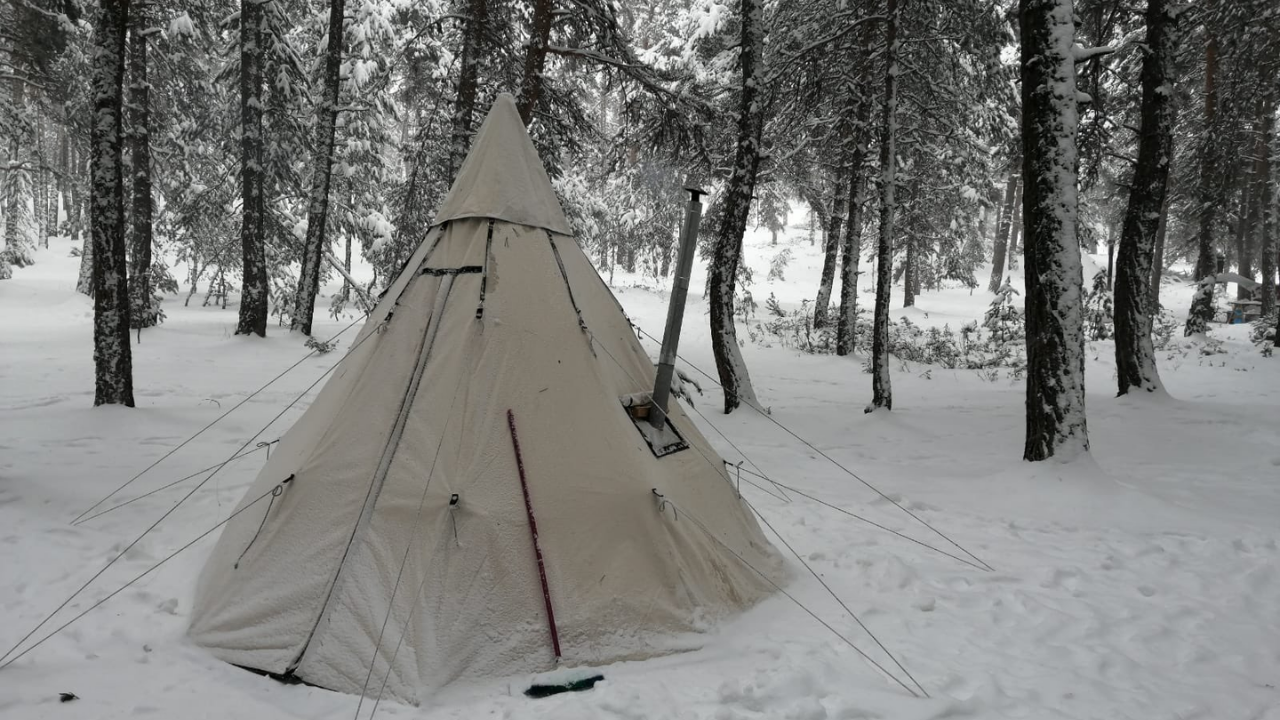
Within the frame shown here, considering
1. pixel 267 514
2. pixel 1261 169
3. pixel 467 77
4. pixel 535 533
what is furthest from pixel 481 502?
pixel 1261 169

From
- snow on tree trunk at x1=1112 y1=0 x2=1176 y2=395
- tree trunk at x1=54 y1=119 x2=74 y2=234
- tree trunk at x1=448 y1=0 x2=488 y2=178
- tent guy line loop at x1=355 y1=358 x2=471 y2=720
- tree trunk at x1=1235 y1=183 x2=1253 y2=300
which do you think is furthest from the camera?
tree trunk at x1=54 y1=119 x2=74 y2=234

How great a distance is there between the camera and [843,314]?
633 inches

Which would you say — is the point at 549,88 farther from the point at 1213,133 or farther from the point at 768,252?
the point at 768,252

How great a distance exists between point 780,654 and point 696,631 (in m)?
0.48

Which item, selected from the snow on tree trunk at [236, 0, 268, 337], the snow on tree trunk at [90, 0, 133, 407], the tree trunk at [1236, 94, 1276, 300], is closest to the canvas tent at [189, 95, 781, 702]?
the snow on tree trunk at [90, 0, 133, 407]

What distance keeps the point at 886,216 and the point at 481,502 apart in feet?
26.2

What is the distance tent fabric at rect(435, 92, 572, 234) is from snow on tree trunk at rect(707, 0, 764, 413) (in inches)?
191

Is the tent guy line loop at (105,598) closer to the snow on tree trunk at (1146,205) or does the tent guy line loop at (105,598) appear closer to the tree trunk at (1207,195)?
the snow on tree trunk at (1146,205)

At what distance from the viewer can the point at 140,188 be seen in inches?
589

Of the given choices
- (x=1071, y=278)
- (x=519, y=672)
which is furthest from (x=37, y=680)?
(x=1071, y=278)

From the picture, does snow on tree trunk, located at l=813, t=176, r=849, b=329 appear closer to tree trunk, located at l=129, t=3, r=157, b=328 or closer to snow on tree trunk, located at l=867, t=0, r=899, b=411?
snow on tree trunk, located at l=867, t=0, r=899, b=411

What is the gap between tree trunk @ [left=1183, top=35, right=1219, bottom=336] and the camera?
14047 mm

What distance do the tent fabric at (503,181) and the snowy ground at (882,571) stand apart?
9.61 ft

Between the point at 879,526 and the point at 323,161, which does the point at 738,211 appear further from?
the point at 323,161
